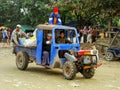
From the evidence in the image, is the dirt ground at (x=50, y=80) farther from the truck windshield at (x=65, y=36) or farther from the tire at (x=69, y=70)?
the truck windshield at (x=65, y=36)

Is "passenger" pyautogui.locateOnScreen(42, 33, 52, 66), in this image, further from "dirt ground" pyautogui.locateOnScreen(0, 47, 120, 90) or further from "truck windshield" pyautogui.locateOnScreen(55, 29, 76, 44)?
"dirt ground" pyautogui.locateOnScreen(0, 47, 120, 90)

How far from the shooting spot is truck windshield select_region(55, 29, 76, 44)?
13781 mm

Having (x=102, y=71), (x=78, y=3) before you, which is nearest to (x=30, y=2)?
(x=78, y=3)

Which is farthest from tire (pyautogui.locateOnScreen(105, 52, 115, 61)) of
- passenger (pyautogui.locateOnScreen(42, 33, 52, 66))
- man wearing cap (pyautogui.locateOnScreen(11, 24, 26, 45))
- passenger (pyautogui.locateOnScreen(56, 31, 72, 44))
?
passenger (pyautogui.locateOnScreen(42, 33, 52, 66))

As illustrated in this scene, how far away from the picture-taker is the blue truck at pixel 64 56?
1262cm

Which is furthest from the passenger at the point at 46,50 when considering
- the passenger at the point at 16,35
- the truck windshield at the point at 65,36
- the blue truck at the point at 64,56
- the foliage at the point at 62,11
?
the foliage at the point at 62,11

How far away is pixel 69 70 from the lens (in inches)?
500

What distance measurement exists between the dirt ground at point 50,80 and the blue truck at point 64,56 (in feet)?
1.00

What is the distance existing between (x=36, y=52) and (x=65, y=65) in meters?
1.77

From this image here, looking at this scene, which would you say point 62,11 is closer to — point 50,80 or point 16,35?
point 16,35

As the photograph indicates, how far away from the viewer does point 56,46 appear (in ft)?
43.8

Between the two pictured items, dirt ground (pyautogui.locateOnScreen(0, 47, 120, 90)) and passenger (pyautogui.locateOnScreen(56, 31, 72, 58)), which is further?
passenger (pyautogui.locateOnScreen(56, 31, 72, 58))

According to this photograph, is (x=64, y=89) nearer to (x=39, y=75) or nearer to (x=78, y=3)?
(x=39, y=75)

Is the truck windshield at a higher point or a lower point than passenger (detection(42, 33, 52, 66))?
higher
